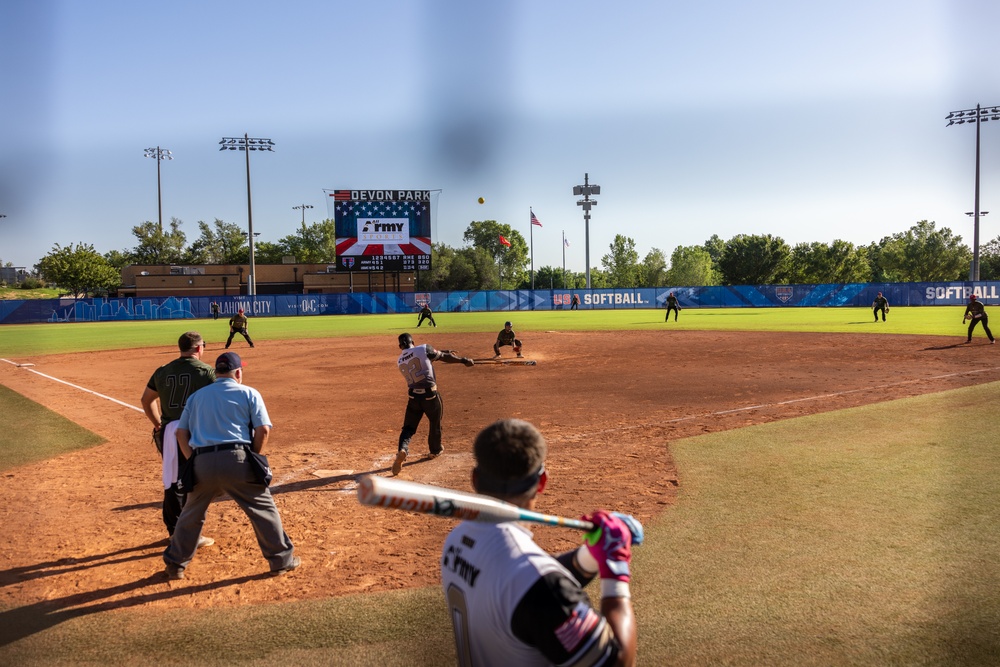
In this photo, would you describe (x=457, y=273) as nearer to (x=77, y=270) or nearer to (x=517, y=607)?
(x=77, y=270)

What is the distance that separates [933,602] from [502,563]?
408 cm

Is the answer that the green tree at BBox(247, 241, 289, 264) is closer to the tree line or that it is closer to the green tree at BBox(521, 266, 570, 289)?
the tree line

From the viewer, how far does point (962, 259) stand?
9362 cm

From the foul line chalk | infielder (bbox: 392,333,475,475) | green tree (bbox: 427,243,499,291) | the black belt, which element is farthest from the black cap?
green tree (bbox: 427,243,499,291)

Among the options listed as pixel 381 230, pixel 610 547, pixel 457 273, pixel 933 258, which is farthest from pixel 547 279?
pixel 610 547

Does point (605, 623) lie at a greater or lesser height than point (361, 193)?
lesser

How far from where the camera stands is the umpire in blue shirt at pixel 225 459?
579 centimetres

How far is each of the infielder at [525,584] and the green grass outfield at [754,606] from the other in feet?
7.16

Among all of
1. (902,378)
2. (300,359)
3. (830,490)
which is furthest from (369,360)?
(830,490)

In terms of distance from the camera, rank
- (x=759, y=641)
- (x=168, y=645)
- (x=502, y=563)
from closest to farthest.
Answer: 1. (x=502, y=563)
2. (x=759, y=641)
3. (x=168, y=645)

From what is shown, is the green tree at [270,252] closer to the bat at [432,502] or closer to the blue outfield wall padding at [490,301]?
the blue outfield wall padding at [490,301]

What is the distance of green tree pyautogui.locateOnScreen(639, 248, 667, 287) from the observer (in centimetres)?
11451

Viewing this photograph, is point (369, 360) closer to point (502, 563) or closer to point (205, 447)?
point (205, 447)

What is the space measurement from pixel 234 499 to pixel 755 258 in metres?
92.7
